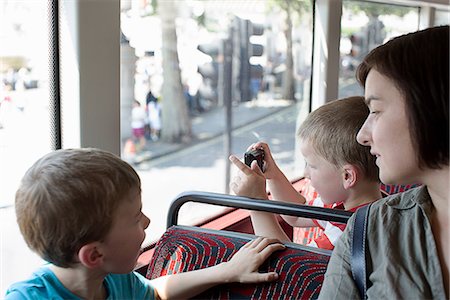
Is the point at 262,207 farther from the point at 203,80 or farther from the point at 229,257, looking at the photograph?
the point at 203,80

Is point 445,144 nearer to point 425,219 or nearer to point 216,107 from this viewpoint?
point 425,219

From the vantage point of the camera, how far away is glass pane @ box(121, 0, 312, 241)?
8.15ft

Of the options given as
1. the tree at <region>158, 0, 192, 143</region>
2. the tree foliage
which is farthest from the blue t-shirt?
the tree foliage

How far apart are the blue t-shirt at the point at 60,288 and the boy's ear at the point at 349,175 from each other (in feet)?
2.29

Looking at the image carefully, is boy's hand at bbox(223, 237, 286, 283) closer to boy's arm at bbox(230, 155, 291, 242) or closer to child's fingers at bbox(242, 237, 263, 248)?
child's fingers at bbox(242, 237, 263, 248)

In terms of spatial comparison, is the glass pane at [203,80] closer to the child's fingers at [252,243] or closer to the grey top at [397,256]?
the child's fingers at [252,243]

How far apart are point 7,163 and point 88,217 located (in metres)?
0.62

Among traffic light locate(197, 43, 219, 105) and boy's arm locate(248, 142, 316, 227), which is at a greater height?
traffic light locate(197, 43, 219, 105)

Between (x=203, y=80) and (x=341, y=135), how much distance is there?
3.25 meters

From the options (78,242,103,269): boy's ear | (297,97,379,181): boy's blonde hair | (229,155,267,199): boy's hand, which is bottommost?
(78,242,103,269): boy's ear

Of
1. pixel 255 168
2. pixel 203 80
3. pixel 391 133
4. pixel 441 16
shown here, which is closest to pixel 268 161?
pixel 255 168

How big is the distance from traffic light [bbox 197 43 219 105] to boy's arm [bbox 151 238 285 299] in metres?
2.54

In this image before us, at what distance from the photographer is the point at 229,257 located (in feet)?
5.14

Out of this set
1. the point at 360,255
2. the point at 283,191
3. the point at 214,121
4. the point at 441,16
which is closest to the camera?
the point at 360,255
